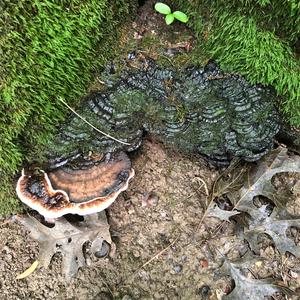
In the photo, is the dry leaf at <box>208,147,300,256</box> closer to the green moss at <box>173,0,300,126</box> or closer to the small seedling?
the green moss at <box>173,0,300,126</box>

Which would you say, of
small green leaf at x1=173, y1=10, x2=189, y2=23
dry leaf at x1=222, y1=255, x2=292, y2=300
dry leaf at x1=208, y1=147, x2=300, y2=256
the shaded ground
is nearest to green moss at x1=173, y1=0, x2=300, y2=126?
small green leaf at x1=173, y1=10, x2=189, y2=23

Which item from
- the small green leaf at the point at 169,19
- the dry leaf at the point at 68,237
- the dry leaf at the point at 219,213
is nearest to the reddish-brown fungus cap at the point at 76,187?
the dry leaf at the point at 68,237

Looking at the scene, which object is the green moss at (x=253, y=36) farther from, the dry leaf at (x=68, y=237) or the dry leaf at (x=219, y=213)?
the dry leaf at (x=68, y=237)

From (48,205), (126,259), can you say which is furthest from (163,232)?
(48,205)

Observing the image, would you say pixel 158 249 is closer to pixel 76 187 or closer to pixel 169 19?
pixel 76 187

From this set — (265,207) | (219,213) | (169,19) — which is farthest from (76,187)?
(265,207)
